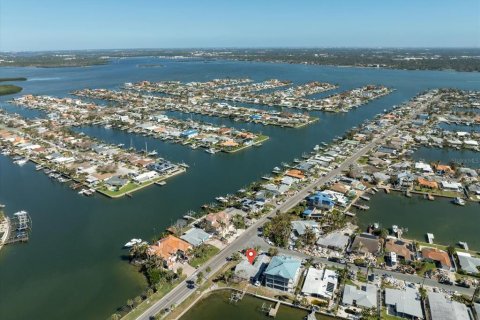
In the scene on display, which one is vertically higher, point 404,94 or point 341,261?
point 404,94

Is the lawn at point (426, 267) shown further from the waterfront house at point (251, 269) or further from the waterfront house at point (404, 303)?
the waterfront house at point (251, 269)

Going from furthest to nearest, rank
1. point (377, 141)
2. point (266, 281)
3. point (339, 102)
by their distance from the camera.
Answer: point (339, 102) < point (377, 141) < point (266, 281)

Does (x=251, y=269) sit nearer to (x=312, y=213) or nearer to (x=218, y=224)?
(x=218, y=224)

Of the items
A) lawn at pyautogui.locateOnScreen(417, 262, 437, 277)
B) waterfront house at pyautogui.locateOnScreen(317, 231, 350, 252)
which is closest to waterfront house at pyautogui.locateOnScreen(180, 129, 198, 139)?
waterfront house at pyautogui.locateOnScreen(317, 231, 350, 252)

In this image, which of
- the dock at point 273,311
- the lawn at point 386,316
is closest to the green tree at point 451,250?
the lawn at point 386,316

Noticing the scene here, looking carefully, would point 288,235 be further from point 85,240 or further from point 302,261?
point 85,240

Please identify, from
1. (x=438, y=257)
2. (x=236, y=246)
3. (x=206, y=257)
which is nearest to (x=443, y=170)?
(x=438, y=257)

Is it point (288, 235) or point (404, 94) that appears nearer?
point (288, 235)

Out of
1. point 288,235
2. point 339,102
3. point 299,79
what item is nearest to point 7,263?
point 288,235

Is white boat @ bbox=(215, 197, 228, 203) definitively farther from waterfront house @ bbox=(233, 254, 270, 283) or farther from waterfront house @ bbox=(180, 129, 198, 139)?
waterfront house @ bbox=(180, 129, 198, 139)
